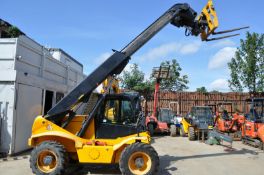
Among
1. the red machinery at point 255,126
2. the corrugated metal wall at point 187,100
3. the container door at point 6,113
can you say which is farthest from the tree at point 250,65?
the container door at point 6,113

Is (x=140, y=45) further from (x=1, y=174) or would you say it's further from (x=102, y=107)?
(x=1, y=174)

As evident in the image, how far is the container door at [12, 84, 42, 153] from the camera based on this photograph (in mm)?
9773

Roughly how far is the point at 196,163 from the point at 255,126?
5.13 m

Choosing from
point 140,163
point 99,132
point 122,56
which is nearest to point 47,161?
point 99,132

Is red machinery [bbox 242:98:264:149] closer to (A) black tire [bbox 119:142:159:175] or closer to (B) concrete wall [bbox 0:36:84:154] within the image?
(A) black tire [bbox 119:142:159:175]

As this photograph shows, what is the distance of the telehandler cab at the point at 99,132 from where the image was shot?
6902mm

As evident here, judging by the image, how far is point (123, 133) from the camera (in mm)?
7473

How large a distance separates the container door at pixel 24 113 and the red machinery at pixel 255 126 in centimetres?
971

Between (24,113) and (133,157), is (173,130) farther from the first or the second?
(133,157)

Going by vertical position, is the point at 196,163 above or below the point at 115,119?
below

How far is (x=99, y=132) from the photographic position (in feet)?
24.4

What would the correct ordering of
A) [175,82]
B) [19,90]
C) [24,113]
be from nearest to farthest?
[19,90], [24,113], [175,82]

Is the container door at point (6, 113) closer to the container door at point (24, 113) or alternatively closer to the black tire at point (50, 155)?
the container door at point (24, 113)

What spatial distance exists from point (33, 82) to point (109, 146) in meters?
5.19
